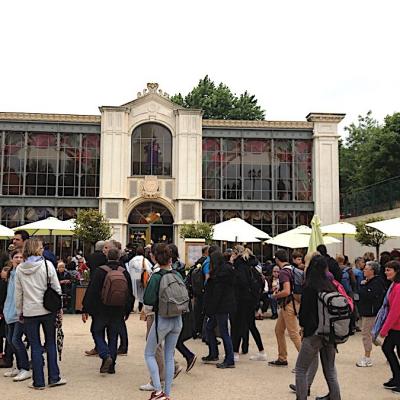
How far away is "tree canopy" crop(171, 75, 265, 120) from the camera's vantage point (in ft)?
156

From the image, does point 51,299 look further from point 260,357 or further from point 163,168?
point 163,168

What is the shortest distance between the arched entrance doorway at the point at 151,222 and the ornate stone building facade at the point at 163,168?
57 mm

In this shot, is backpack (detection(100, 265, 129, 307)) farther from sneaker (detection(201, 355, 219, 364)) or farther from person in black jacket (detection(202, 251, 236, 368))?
sneaker (detection(201, 355, 219, 364))

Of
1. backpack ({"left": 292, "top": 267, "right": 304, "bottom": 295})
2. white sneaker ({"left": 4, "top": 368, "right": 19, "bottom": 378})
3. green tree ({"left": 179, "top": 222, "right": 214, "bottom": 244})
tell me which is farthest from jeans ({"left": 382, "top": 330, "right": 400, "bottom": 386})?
green tree ({"left": 179, "top": 222, "right": 214, "bottom": 244})

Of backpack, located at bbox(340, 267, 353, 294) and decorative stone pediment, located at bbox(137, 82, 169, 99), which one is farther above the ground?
decorative stone pediment, located at bbox(137, 82, 169, 99)

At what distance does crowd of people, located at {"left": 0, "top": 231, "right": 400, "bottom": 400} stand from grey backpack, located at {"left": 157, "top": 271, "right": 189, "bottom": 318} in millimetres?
Answer: 12

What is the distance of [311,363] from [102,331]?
3275 millimetres

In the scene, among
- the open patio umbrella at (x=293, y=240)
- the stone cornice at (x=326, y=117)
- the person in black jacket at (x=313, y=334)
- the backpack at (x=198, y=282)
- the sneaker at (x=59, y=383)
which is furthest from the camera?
the stone cornice at (x=326, y=117)

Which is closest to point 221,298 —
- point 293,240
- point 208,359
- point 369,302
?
point 208,359

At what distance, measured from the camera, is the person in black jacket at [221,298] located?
800 cm

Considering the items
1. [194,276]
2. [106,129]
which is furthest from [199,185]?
[194,276]

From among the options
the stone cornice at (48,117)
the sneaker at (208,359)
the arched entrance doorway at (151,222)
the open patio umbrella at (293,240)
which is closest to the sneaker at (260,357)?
the sneaker at (208,359)

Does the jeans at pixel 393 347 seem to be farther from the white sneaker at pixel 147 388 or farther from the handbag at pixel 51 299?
the handbag at pixel 51 299

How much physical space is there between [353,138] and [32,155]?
31.1 metres
